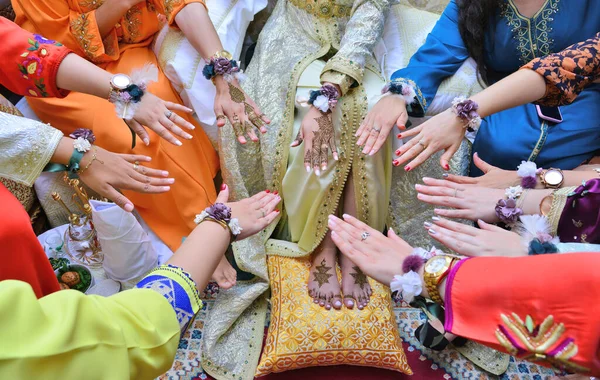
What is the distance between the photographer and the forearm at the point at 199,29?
6.16 feet

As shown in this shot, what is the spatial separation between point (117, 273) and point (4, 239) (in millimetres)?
704

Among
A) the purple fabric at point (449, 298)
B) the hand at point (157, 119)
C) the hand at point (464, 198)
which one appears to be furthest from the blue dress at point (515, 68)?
the purple fabric at point (449, 298)

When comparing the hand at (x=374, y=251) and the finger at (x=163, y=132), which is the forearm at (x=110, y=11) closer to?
the finger at (x=163, y=132)

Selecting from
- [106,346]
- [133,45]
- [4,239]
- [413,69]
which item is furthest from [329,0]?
[106,346]

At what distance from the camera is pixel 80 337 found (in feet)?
2.42

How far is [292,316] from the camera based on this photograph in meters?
1.69

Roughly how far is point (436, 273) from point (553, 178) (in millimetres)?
758

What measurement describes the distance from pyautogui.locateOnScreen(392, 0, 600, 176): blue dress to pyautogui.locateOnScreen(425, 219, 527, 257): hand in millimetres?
661

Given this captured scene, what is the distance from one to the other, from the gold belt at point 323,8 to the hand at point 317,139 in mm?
496

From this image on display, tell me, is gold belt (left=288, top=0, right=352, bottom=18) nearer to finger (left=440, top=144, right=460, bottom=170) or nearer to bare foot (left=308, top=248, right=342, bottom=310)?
finger (left=440, top=144, right=460, bottom=170)

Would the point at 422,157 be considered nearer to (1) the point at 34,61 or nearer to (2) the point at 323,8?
(2) the point at 323,8

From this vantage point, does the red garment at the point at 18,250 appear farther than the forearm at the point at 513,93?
No

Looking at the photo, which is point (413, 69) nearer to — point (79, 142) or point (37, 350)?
point (79, 142)

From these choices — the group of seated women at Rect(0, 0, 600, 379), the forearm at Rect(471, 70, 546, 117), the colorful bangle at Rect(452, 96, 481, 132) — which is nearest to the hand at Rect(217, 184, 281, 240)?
the group of seated women at Rect(0, 0, 600, 379)
